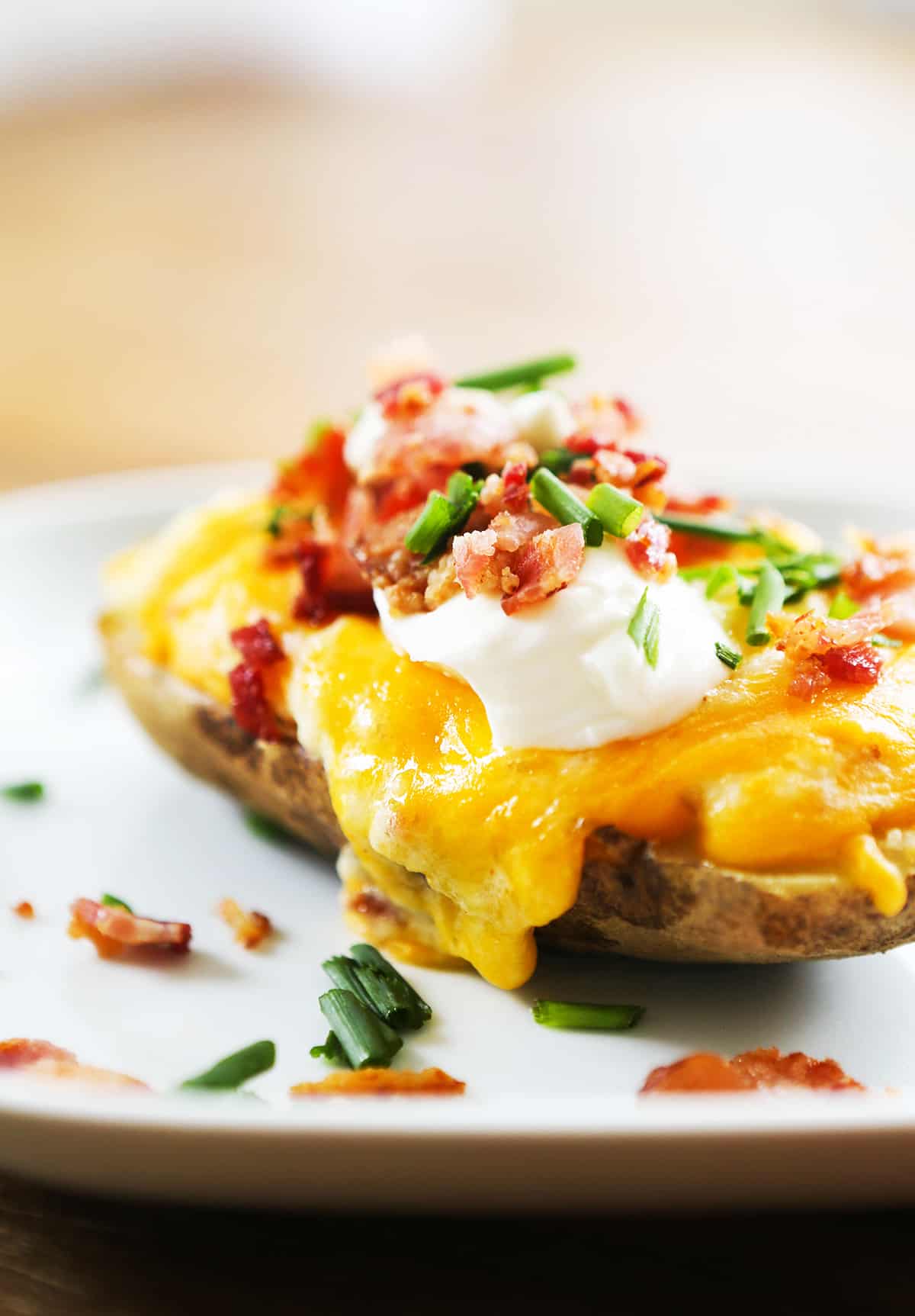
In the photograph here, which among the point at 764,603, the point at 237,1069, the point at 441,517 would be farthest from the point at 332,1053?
the point at 764,603

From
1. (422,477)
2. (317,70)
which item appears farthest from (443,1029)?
(317,70)

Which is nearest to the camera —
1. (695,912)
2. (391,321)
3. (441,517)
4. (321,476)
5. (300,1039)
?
(695,912)

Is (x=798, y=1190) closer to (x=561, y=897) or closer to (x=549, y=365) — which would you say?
(x=561, y=897)

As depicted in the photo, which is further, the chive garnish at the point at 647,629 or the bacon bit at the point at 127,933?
the bacon bit at the point at 127,933

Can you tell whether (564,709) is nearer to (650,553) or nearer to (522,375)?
(650,553)

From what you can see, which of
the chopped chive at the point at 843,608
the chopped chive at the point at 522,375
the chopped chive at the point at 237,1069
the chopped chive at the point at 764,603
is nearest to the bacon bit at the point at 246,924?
the chopped chive at the point at 237,1069

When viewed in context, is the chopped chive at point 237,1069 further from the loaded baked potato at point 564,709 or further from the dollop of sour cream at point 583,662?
the dollop of sour cream at point 583,662
